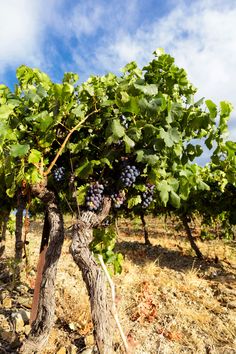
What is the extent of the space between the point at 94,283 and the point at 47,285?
2.22 feet

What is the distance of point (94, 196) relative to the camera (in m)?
2.97

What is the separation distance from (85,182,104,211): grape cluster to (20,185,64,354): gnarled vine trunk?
0.49 metres

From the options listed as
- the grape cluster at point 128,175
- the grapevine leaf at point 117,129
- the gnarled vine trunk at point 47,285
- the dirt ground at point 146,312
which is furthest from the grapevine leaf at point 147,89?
the dirt ground at point 146,312

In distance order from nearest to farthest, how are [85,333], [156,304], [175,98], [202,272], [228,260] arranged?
[175,98] < [85,333] < [156,304] < [202,272] < [228,260]

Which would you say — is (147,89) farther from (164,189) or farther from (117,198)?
(117,198)

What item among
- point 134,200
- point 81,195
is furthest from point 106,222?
point 81,195

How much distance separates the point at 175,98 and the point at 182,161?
59 centimetres

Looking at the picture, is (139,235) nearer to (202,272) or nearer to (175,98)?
(202,272)

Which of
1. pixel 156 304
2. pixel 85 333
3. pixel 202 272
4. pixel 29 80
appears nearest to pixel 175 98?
pixel 29 80

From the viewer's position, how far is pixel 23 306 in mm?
4941

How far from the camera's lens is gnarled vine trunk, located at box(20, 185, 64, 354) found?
3254 mm

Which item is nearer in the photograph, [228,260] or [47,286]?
[47,286]

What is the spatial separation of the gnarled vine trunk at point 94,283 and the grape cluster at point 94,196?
0.32 ft

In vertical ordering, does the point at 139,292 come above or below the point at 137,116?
below
